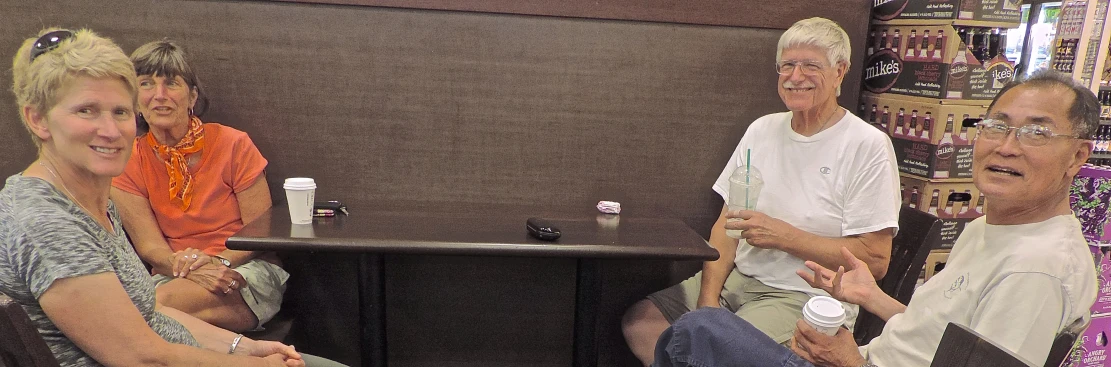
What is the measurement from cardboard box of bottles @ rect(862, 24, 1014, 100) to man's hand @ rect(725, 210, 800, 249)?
3.15ft

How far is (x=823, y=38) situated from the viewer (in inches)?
79.0

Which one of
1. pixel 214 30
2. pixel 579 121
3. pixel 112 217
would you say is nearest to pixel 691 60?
pixel 579 121

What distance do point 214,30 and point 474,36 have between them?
0.93m

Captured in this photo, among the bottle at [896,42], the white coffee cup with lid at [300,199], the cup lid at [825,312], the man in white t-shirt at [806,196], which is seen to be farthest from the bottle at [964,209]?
the white coffee cup with lid at [300,199]

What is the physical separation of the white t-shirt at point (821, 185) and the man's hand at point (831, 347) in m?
0.57

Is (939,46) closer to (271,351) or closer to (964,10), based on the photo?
(964,10)

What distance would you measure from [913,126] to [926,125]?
0.16ft

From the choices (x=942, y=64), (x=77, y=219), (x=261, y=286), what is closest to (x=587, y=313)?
(x=261, y=286)

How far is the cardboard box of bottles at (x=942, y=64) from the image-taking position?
7.88 ft

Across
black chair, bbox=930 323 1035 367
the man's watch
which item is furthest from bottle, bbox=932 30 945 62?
the man's watch

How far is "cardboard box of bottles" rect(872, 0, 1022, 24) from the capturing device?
2365 millimetres

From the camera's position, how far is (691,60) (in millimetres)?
2510

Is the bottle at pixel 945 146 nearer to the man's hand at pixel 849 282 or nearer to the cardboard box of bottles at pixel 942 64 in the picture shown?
the cardboard box of bottles at pixel 942 64

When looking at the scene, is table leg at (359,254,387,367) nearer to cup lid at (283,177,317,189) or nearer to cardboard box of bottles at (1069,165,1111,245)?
cup lid at (283,177,317,189)
